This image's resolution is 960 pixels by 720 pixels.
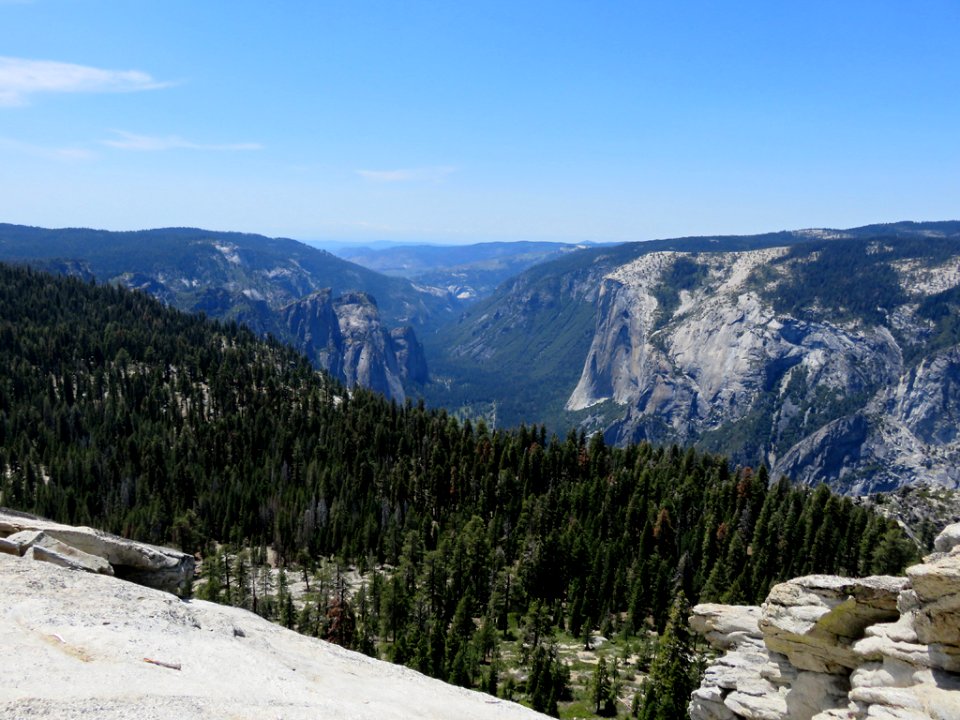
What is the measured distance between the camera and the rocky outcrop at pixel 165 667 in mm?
17812

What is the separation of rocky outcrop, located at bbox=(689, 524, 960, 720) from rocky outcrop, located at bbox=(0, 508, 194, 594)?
3078 centimetres

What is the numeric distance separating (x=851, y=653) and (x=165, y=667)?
1109 inches

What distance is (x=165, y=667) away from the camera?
2116cm

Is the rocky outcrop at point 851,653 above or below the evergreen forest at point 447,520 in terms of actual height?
above

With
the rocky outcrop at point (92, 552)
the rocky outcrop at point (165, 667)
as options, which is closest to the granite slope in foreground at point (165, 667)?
the rocky outcrop at point (165, 667)

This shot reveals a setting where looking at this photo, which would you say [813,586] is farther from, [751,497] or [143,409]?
[143,409]

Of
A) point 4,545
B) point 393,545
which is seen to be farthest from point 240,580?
point 4,545

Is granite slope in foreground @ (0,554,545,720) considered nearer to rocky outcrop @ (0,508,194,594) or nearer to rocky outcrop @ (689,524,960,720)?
rocky outcrop @ (0,508,194,594)

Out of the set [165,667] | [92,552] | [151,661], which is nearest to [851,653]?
[165,667]

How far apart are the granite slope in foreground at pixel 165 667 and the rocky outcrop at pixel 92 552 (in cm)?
255

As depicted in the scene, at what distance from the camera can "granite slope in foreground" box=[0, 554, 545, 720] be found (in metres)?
17.8

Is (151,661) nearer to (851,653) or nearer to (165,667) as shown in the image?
(165,667)

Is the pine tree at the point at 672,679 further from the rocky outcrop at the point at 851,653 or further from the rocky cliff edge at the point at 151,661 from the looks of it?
the rocky cliff edge at the point at 151,661

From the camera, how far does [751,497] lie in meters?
136
